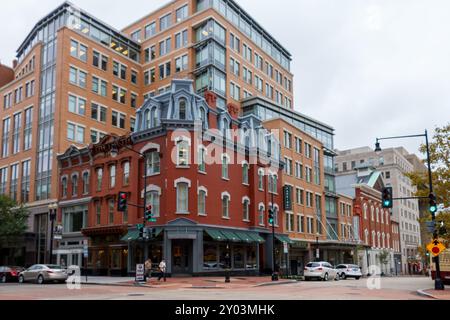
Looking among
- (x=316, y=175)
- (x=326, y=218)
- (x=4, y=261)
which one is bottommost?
(x=4, y=261)

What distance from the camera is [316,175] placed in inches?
2452

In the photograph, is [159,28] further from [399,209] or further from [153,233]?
[399,209]

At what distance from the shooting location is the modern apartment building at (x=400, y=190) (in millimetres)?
100131

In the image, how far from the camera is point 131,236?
38094mm

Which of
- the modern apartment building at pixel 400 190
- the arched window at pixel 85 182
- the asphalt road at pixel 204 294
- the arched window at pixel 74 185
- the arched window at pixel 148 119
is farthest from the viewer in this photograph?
the modern apartment building at pixel 400 190

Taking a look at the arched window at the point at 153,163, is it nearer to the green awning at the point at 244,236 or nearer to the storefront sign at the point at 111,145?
the storefront sign at the point at 111,145

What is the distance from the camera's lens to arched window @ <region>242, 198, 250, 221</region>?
44031 millimetres

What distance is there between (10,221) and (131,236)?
1913 centimetres

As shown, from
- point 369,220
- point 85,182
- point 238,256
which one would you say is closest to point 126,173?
point 85,182

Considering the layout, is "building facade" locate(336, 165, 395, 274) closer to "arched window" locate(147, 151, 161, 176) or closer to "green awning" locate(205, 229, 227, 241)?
"green awning" locate(205, 229, 227, 241)

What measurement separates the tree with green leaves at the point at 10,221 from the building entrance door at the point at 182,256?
21924mm

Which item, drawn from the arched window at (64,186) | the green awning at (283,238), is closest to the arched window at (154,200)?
the arched window at (64,186)
